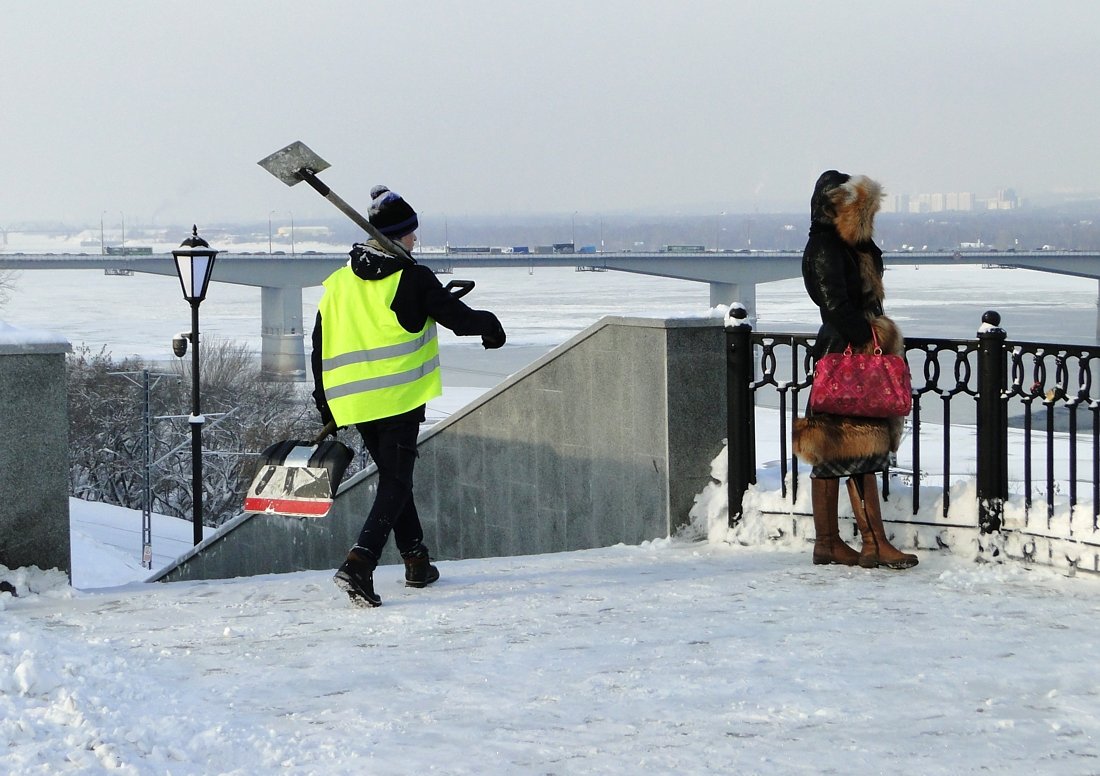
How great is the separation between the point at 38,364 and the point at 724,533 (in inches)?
145

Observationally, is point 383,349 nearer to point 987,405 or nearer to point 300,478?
point 300,478

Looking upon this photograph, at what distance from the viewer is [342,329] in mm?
5777

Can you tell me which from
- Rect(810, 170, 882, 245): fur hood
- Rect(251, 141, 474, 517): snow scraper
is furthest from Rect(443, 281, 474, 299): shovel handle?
Rect(810, 170, 882, 245): fur hood

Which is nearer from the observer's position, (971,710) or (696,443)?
(971,710)

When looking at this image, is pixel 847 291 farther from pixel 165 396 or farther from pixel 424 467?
pixel 165 396

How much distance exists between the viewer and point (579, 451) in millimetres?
8188

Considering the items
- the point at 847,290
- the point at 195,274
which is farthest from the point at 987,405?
the point at 195,274

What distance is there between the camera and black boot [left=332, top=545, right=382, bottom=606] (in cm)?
571

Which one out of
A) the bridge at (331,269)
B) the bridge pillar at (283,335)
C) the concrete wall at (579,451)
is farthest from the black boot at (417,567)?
the bridge pillar at (283,335)

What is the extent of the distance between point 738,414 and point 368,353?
7.95 ft

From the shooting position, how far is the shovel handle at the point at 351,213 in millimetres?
5773

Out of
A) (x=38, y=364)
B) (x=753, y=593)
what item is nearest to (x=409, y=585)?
(x=753, y=593)

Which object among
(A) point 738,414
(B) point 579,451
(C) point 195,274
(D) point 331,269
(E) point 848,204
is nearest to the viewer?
(E) point 848,204

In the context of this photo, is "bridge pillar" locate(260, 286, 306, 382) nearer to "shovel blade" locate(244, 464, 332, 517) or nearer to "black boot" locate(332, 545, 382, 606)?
"shovel blade" locate(244, 464, 332, 517)
